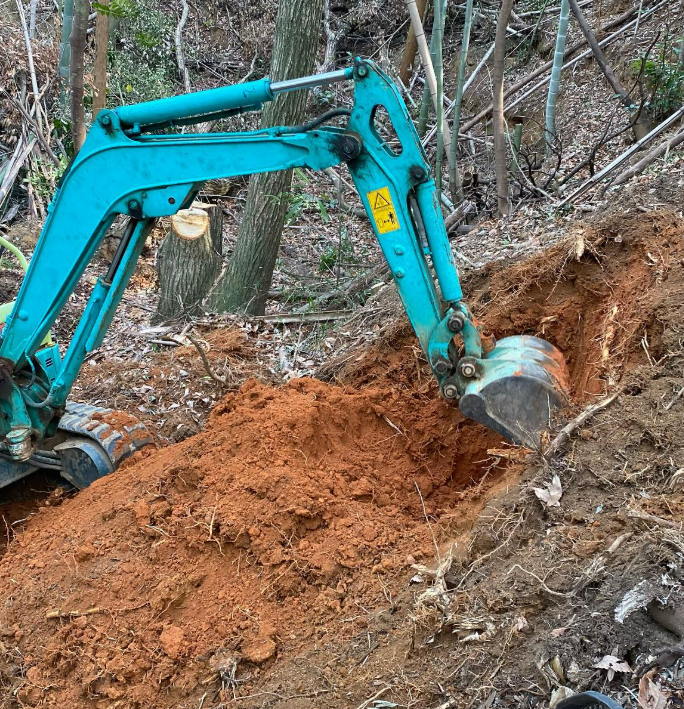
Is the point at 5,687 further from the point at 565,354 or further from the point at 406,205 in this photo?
the point at 565,354

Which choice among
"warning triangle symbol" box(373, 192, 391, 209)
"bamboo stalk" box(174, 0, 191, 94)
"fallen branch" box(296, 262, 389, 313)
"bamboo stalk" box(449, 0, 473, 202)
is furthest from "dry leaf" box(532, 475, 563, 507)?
"bamboo stalk" box(174, 0, 191, 94)

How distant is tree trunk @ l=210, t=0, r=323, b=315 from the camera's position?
21.5 ft

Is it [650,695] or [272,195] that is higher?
[272,195]

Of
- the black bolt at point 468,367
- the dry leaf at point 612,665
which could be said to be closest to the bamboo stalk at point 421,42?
the black bolt at point 468,367

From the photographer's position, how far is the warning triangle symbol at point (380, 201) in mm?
3459

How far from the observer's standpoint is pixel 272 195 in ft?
22.6

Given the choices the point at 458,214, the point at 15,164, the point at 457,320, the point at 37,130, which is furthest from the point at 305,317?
the point at 15,164

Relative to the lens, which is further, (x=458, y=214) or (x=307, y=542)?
(x=458, y=214)

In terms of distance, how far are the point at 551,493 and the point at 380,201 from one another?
1655 millimetres

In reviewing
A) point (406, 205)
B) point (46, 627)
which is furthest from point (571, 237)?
point (46, 627)

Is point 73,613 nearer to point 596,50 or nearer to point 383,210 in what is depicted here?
point 383,210

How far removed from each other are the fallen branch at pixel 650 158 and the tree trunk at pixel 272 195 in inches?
128

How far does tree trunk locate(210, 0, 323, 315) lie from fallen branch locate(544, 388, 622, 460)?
4.32 metres

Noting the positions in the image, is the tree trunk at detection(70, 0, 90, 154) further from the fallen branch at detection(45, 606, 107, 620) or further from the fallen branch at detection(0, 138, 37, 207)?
the fallen branch at detection(45, 606, 107, 620)
